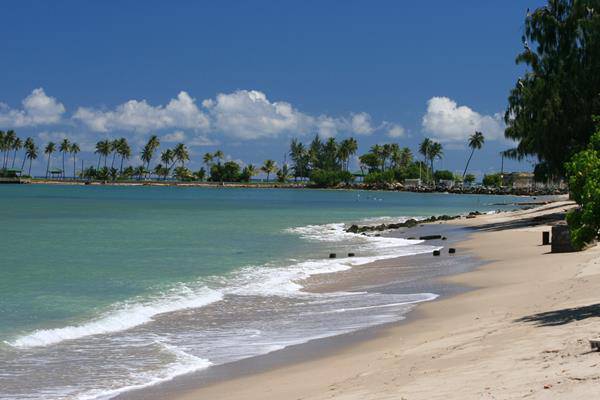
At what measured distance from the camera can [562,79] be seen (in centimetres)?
3775

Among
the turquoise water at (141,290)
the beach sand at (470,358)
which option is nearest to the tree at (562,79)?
the turquoise water at (141,290)

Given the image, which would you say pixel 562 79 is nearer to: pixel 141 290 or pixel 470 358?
pixel 141 290

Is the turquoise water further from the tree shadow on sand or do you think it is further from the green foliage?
the green foliage

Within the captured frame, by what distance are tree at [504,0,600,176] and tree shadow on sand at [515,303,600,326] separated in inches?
1032

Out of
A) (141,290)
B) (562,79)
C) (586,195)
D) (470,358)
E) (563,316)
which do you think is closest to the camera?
(470,358)

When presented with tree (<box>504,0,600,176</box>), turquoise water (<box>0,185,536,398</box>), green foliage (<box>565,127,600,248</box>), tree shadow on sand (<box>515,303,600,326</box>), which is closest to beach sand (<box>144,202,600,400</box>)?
tree shadow on sand (<box>515,303,600,326</box>)

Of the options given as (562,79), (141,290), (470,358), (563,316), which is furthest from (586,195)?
(562,79)

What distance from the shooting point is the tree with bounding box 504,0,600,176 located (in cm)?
3669

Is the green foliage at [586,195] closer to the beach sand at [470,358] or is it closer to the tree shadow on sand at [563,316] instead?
the tree shadow on sand at [563,316]

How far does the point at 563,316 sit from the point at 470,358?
317 centimetres

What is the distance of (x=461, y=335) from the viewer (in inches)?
449

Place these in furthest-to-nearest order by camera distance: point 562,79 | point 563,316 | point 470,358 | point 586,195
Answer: point 562,79 < point 563,316 < point 586,195 < point 470,358

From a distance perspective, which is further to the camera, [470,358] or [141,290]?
[141,290]

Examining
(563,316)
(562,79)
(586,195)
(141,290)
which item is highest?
(562,79)
